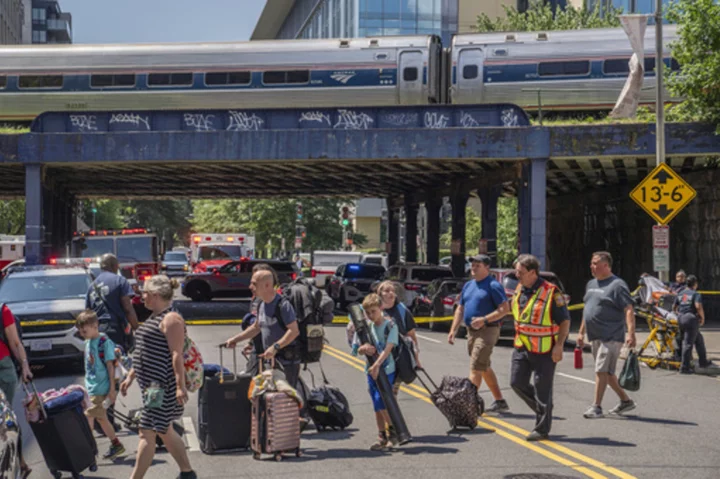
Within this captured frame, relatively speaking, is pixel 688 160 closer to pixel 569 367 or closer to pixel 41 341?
pixel 569 367

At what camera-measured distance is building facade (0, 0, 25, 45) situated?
287 feet

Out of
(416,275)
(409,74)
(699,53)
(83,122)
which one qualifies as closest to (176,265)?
(83,122)

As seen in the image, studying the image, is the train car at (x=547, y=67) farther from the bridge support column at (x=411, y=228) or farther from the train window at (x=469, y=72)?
the bridge support column at (x=411, y=228)

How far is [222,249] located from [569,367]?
3264cm

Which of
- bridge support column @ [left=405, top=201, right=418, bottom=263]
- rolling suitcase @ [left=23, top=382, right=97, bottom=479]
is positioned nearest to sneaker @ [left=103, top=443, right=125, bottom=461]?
rolling suitcase @ [left=23, top=382, right=97, bottom=479]

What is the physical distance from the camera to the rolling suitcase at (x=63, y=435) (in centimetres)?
794

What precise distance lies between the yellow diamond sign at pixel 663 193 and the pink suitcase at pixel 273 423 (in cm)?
1213

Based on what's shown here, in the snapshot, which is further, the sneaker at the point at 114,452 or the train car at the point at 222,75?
the train car at the point at 222,75

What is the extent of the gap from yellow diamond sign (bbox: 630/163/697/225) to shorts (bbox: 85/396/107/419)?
1292 cm

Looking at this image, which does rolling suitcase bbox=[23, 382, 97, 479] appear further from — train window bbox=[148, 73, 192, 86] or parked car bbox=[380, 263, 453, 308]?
train window bbox=[148, 73, 192, 86]

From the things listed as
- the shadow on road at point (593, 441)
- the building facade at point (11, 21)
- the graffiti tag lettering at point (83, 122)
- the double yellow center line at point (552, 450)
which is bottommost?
the shadow on road at point (593, 441)

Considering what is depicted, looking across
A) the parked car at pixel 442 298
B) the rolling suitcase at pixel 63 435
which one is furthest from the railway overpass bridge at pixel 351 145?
the rolling suitcase at pixel 63 435

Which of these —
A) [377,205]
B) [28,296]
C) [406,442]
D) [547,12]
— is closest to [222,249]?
[547,12]

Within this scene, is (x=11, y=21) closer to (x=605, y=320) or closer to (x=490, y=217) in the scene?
(x=490, y=217)
